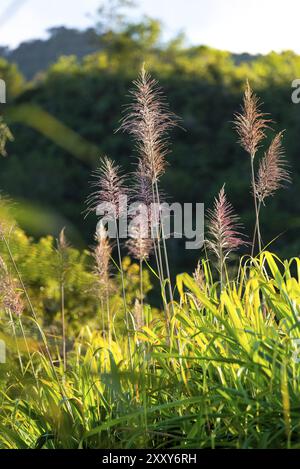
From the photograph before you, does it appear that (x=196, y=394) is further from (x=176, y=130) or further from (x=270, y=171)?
(x=176, y=130)

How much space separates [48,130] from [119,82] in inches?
1133

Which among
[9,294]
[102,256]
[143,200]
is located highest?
[143,200]

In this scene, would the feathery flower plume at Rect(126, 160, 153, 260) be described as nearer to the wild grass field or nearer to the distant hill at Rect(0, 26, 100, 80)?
the wild grass field

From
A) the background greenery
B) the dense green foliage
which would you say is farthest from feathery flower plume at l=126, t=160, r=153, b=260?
the background greenery

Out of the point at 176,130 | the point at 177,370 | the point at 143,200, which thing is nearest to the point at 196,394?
the point at 177,370

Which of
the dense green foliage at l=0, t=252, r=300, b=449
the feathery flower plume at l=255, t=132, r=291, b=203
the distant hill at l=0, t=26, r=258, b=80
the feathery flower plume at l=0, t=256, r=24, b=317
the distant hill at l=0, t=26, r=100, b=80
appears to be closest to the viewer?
the dense green foliage at l=0, t=252, r=300, b=449

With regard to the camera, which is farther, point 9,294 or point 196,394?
point 9,294

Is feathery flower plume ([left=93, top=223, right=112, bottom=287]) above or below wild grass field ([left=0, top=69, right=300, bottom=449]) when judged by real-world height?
above

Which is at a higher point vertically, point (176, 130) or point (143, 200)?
point (176, 130)

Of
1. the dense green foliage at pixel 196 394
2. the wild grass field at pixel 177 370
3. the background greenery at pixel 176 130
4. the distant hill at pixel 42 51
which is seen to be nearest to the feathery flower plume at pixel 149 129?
the wild grass field at pixel 177 370

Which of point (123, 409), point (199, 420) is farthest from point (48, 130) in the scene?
point (123, 409)

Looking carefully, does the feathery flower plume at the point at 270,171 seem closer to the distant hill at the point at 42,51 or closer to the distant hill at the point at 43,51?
the distant hill at the point at 43,51

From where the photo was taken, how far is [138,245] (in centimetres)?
340

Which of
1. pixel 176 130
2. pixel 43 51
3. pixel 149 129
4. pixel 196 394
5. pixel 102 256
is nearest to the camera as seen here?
pixel 196 394
